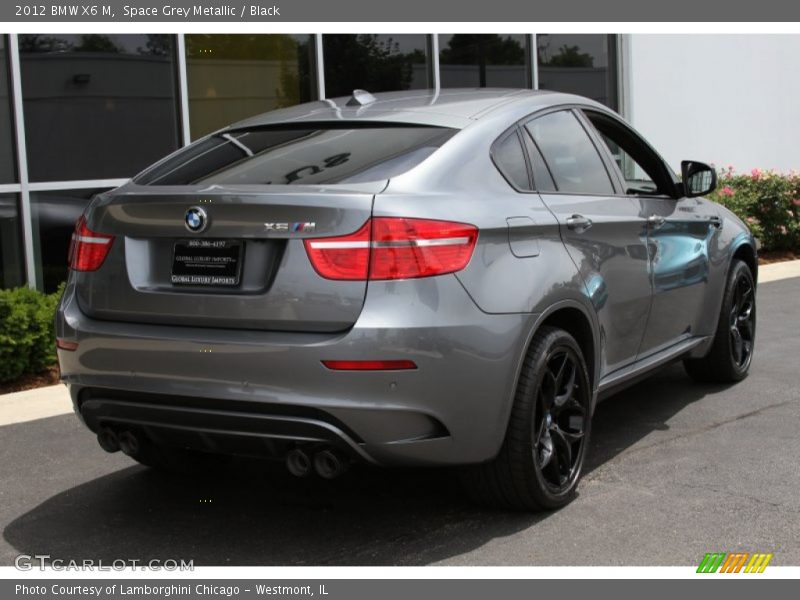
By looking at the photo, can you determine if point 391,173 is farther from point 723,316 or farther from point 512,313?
point 723,316

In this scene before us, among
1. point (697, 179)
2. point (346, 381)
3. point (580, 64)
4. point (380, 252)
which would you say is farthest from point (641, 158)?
point (580, 64)

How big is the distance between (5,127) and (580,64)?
732 cm

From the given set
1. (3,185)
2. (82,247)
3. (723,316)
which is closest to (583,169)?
(723,316)

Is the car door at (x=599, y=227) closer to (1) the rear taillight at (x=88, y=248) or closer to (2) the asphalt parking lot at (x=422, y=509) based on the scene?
(2) the asphalt parking lot at (x=422, y=509)

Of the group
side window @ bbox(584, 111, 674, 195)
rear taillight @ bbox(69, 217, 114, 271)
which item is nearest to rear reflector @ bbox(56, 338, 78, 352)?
rear taillight @ bbox(69, 217, 114, 271)

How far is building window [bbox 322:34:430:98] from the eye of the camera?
35.7 feet

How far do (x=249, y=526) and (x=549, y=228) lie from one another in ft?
5.57

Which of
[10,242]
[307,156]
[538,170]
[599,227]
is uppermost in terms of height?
[307,156]

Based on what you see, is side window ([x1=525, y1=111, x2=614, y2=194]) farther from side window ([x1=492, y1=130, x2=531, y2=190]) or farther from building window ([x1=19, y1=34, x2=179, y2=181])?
building window ([x1=19, y1=34, x2=179, y2=181])

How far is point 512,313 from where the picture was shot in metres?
4.07

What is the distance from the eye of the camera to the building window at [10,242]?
8641mm

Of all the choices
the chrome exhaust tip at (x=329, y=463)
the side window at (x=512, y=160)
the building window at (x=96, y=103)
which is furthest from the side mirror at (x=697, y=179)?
the building window at (x=96, y=103)

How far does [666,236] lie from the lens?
18.3 ft

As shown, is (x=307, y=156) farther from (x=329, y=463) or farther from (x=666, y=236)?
(x=666, y=236)
